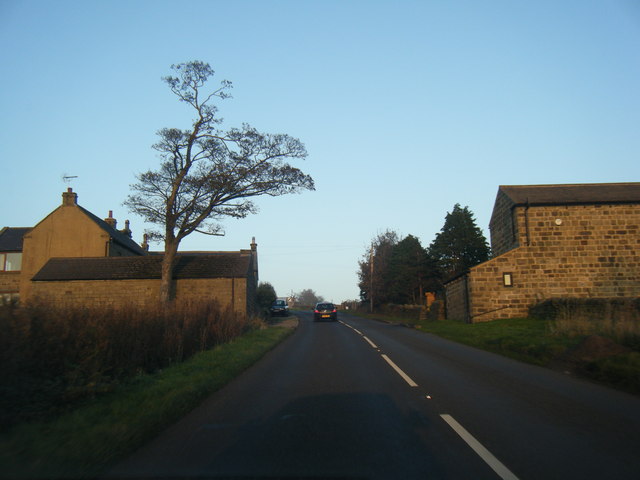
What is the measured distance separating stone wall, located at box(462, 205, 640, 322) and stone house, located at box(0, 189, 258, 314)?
15.8 meters

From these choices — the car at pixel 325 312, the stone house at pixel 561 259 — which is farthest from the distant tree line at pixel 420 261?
the stone house at pixel 561 259

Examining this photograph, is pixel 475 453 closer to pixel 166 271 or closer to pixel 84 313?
pixel 84 313

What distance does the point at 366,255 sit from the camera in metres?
66.6

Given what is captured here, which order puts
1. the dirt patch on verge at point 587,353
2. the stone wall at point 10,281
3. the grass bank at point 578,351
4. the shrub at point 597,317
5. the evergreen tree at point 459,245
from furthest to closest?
the evergreen tree at point 459,245 → the stone wall at point 10,281 → the shrub at point 597,317 → the dirt patch on verge at point 587,353 → the grass bank at point 578,351

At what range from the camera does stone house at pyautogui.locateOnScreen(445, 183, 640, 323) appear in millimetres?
29734

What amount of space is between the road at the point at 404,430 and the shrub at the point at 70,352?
1.86m

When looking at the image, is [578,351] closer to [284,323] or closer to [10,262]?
[284,323]

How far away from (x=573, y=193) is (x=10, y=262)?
4393 centimetres

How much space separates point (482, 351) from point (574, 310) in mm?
9524

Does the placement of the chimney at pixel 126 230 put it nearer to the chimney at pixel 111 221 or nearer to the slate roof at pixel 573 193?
the chimney at pixel 111 221

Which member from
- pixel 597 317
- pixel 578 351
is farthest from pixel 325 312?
pixel 578 351

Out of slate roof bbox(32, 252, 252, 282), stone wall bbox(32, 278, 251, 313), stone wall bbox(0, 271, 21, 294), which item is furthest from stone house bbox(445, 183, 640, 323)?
stone wall bbox(0, 271, 21, 294)

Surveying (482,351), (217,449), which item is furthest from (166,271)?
(217,449)

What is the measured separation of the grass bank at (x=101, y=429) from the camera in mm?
4887
